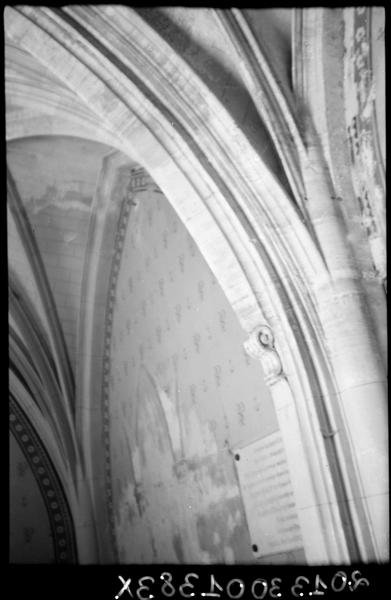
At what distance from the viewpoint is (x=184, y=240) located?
7.57 metres

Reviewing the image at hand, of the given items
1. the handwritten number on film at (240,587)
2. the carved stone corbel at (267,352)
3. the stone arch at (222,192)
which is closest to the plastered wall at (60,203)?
the stone arch at (222,192)

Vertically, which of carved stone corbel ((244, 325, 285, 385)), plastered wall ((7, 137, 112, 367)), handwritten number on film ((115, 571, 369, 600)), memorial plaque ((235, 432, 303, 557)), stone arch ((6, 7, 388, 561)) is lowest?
handwritten number on film ((115, 571, 369, 600))

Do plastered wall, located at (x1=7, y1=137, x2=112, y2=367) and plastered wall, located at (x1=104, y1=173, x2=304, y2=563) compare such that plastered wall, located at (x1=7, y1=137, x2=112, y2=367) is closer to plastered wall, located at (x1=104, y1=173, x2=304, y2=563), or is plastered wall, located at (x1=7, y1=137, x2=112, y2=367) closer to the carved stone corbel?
plastered wall, located at (x1=104, y1=173, x2=304, y2=563)

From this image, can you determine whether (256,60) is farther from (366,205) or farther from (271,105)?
(366,205)

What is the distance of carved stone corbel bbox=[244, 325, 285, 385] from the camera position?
5301 millimetres

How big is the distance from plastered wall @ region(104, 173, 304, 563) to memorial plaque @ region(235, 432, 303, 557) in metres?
0.09

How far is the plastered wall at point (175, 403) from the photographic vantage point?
A: 22.5 ft

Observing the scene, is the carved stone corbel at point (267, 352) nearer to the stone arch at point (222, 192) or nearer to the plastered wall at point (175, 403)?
the stone arch at point (222, 192)

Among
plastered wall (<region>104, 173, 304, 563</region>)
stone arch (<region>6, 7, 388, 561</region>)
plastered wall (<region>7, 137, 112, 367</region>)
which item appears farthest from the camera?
plastered wall (<region>7, 137, 112, 367</region>)

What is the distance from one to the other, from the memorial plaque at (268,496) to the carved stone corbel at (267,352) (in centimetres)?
102

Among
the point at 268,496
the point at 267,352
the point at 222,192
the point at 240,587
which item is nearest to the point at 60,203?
the point at 222,192

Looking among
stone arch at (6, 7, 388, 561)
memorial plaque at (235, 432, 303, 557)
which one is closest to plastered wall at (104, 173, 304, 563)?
memorial plaque at (235, 432, 303, 557)

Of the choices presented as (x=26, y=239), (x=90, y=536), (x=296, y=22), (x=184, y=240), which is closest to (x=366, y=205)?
(x=296, y=22)

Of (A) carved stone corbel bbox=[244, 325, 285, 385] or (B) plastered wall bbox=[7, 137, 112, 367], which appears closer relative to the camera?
(A) carved stone corbel bbox=[244, 325, 285, 385]
